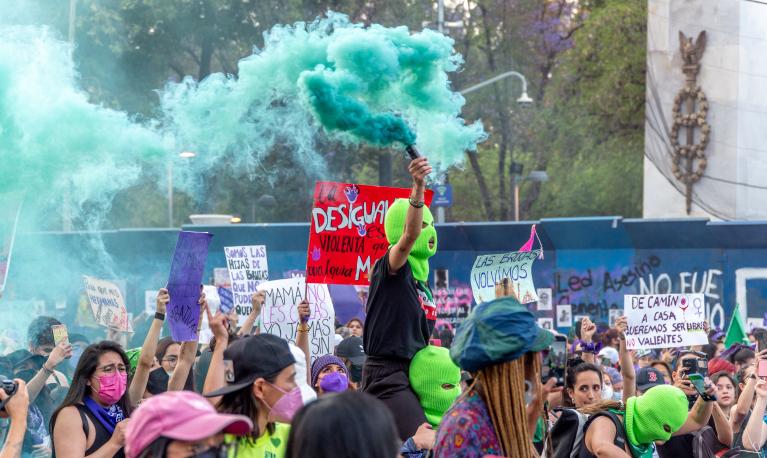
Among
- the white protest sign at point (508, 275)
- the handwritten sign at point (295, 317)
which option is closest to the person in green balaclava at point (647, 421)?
the handwritten sign at point (295, 317)

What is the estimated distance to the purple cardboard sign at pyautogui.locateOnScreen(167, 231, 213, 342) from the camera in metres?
6.53

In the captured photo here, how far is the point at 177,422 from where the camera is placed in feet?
10.4

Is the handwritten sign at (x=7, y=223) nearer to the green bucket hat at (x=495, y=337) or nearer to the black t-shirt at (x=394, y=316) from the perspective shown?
the black t-shirt at (x=394, y=316)

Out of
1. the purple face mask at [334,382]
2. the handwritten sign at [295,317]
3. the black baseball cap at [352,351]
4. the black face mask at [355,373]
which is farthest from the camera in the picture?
the handwritten sign at [295,317]

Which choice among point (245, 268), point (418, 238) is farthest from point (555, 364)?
point (245, 268)

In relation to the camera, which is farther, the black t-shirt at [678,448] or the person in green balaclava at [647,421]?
the black t-shirt at [678,448]

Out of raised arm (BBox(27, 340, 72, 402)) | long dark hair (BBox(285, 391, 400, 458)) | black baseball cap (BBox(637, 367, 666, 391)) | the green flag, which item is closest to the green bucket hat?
long dark hair (BBox(285, 391, 400, 458))

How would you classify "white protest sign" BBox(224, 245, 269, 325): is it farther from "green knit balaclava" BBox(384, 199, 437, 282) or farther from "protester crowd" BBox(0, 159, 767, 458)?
"green knit balaclava" BBox(384, 199, 437, 282)

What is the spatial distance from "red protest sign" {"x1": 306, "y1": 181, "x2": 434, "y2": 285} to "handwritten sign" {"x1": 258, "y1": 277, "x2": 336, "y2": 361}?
786 mm

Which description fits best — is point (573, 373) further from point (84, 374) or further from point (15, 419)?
point (15, 419)

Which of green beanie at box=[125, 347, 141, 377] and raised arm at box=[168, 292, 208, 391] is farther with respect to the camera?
green beanie at box=[125, 347, 141, 377]

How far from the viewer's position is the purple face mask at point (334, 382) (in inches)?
251

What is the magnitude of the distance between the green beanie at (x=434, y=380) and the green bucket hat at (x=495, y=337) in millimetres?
1468

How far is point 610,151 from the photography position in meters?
34.3
